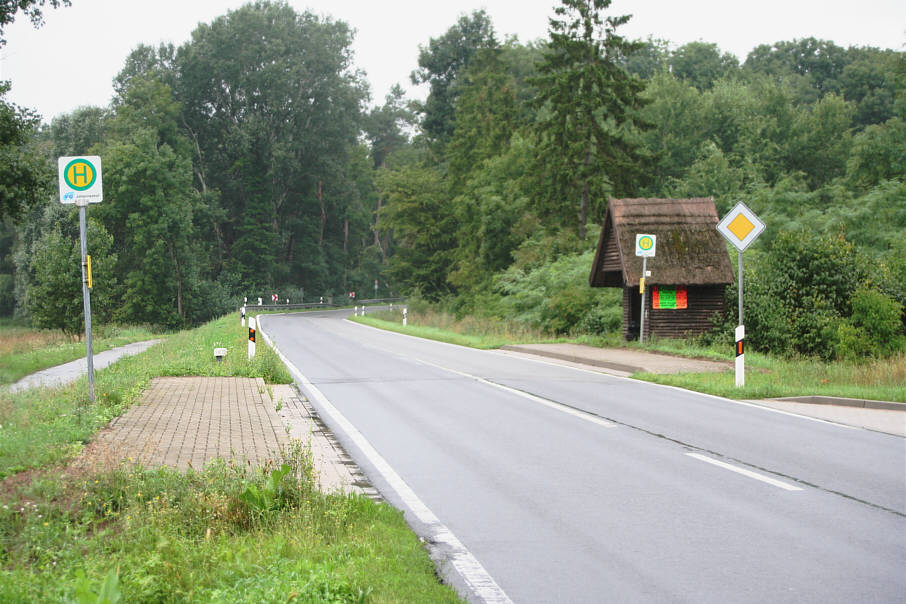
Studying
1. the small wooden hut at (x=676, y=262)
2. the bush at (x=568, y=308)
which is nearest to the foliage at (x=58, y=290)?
the bush at (x=568, y=308)

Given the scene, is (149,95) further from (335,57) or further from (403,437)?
(403,437)

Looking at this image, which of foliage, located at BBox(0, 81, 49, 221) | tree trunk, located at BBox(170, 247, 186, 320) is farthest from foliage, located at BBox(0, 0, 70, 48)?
tree trunk, located at BBox(170, 247, 186, 320)

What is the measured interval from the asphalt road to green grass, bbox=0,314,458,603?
0.59 meters

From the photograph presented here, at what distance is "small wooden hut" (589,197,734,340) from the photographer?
23328mm

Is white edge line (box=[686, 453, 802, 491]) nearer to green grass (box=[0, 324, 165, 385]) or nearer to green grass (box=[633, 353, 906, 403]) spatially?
green grass (box=[633, 353, 906, 403])

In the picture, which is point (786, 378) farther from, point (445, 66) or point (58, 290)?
point (445, 66)

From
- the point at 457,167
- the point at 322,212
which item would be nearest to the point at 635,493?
the point at 457,167

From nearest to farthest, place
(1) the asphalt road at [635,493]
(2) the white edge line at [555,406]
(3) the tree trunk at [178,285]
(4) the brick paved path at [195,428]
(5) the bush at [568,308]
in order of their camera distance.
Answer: (1) the asphalt road at [635,493], (4) the brick paved path at [195,428], (2) the white edge line at [555,406], (5) the bush at [568,308], (3) the tree trunk at [178,285]

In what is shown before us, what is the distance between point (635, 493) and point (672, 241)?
17498mm

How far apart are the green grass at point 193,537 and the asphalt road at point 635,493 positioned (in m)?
0.59

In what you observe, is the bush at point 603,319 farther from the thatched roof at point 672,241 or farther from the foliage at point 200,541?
the foliage at point 200,541

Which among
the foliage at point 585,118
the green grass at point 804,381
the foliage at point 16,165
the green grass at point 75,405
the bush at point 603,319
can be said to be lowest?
the green grass at point 804,381

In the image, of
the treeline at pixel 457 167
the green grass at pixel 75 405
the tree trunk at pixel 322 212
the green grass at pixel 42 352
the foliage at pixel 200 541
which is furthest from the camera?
the tree trunk at pixel 322 212

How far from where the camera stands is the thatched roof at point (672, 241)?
23281mm
